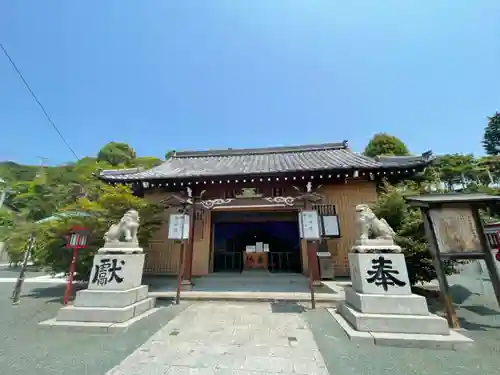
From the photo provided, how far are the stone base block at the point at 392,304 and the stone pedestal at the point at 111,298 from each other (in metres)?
4.85

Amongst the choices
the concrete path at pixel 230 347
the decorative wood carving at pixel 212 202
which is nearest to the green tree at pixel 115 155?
the decorative wood carving at pixel 212 202

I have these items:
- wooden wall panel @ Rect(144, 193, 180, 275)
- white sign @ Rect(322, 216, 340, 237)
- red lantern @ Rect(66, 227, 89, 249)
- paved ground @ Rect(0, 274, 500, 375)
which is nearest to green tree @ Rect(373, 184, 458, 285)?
paved ground @ Rect(0, 274, 500, 375)

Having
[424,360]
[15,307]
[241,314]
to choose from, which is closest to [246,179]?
[241,314]

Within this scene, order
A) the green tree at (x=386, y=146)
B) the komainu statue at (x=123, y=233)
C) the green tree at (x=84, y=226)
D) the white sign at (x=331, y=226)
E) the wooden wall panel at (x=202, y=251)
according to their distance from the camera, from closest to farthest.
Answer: the komainu statue at (x=123, y=233) → the green tree at (x=84, y=226) → the white sign at (x=331, y=226) → the wooden wall panel at (x=202, y=251) → the green tree at (x=386, y=146)

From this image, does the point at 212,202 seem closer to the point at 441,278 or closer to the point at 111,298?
the point at 111,298

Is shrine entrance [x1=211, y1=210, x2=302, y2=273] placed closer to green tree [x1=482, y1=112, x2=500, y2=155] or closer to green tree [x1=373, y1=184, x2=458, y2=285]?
green tree [x1=373, y1=184, x2=458, y2=285]

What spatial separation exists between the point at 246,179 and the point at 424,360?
6.24m

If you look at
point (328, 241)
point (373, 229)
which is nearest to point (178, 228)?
point (373, 229)

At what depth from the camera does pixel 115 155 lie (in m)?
35.8

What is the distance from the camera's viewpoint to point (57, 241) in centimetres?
693

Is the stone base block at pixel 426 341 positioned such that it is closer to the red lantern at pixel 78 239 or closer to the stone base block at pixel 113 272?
the stone base block at pixel 113 272

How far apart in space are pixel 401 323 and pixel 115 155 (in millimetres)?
41964

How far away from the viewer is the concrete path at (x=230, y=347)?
2.85m

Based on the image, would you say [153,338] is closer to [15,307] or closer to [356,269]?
[356,269]
